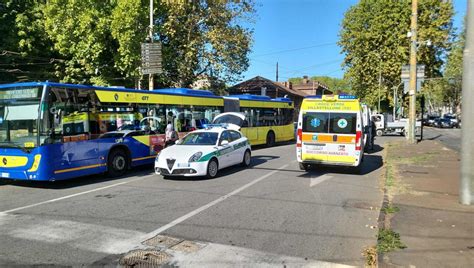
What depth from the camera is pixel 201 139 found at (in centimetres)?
1314

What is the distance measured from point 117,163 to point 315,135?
633cm

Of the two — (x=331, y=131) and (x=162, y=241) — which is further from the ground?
(x=331, y=131)

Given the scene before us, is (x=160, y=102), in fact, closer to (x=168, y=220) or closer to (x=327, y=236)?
(x=168, y=220)

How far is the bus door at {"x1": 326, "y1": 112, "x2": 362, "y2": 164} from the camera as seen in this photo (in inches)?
500

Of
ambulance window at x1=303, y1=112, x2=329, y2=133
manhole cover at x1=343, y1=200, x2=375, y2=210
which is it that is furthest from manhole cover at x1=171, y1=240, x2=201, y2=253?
ambulance window at x1=303, y1=112, x2=329, y2=133

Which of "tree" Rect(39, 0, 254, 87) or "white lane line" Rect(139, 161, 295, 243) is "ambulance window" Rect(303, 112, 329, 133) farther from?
"tree" Rect(39, 0, 254, 87)

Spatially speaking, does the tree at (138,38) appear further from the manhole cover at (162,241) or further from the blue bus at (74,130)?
Result: the manhole cover at (162,241)

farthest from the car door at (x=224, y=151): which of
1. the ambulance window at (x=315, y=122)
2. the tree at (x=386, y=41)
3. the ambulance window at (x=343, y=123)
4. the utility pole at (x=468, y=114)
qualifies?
the tree at (x=386, y=41)

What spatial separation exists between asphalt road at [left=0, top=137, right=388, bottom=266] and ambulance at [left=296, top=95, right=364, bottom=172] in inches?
32.0

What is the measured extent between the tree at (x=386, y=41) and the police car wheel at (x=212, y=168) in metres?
33.8

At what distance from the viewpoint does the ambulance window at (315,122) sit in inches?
517

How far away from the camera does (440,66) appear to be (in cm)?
4369

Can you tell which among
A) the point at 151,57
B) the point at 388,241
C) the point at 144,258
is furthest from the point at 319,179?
the point at 151,57

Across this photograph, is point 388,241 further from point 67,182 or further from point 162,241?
point 67,182
